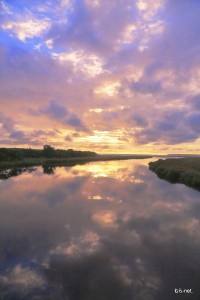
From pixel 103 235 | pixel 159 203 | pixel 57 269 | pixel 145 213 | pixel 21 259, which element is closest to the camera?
pixel 57 269

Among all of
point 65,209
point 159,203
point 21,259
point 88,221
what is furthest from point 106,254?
point 159,203

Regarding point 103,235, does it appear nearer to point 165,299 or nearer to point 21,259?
point 21,259

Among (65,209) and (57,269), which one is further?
(65,209)

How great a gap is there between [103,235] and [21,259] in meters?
5.06

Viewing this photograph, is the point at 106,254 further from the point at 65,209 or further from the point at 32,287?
the point at 65,209

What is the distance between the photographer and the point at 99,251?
40.4 ft

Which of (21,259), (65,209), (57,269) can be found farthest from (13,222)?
(57,269)

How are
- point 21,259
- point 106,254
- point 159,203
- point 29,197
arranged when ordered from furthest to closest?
1. point 29,197
2. point 159,203
3. point 106,254
4. point 21,259

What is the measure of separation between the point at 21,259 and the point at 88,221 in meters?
6.81

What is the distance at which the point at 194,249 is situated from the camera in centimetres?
1248

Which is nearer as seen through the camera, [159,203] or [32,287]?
[32,287]

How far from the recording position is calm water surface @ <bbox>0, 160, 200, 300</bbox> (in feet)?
29.7

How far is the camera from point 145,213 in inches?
779

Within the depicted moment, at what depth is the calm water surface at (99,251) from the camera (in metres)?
9.05
